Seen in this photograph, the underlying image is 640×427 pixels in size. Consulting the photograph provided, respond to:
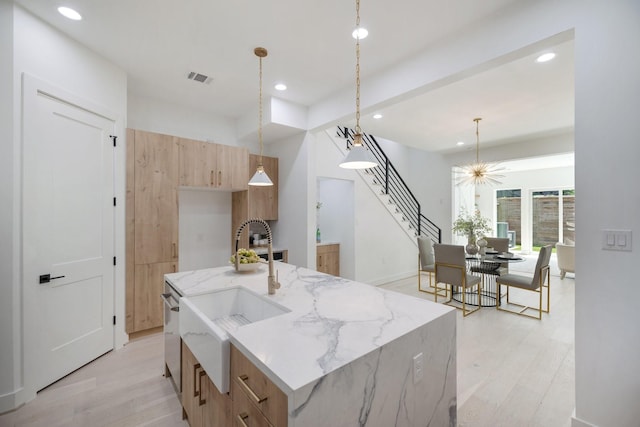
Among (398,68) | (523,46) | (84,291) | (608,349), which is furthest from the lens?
(398,68)

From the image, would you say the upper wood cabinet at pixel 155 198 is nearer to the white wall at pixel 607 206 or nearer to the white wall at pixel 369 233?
the white wall at pixel 369 233

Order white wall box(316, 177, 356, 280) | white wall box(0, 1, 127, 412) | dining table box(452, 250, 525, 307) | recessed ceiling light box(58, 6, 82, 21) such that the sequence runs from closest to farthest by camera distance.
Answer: white wall box(0, 1, 127, 412) < recessed ceiling light box(58, 6, 82, 21) < dining table box(452, 250, 525, 307) < white wall box(316, 177, 356, 280)

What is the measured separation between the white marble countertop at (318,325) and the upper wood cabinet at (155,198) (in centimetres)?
156

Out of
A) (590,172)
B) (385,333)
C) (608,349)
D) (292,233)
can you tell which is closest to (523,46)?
(590,172)

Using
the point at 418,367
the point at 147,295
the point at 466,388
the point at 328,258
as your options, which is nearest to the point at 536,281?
the point at 466,388

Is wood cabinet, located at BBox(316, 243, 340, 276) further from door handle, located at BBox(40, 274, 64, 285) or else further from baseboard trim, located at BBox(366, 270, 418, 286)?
door handle, located at BBox(40, 274, 64, 285)

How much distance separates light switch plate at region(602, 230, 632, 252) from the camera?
1.64m

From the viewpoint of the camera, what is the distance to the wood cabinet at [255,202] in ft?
14.5

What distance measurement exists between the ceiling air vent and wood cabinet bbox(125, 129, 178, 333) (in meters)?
0.77

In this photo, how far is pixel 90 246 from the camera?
282cm

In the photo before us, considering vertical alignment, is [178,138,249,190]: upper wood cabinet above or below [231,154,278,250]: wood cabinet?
above

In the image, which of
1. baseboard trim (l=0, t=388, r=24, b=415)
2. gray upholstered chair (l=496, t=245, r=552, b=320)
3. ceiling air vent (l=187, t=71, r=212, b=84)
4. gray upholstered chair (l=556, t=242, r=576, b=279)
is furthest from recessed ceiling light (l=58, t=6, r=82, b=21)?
gray upholstered chair (l=556, t=242, r=576, b=279)

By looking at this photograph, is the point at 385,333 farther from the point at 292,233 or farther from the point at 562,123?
the point at 562,123

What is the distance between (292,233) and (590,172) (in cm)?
357
